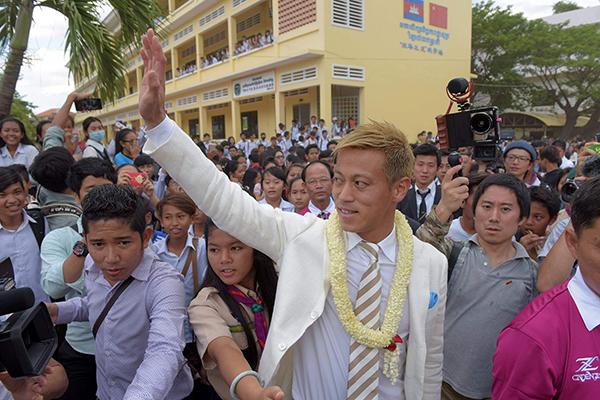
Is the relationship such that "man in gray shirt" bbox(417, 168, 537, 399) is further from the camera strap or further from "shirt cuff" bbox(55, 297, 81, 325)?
"shirt cuff" bbox(55, 297, 81, 325)


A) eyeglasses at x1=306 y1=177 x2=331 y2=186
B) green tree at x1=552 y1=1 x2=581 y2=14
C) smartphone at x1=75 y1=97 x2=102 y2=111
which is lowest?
eyeglasses at x1=306 y1=177 x2=331 y2=186

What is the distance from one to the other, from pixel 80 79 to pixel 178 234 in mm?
2995

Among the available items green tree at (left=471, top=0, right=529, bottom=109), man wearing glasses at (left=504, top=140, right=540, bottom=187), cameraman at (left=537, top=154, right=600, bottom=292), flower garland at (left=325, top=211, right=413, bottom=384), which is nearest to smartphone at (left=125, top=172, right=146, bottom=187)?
flower garland at (left=325, top=211, right=413, bottom=384)

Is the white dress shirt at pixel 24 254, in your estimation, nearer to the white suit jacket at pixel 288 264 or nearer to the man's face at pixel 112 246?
the man's face at pixel 112 246

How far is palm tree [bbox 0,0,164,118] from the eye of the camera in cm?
434

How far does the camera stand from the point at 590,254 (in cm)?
124

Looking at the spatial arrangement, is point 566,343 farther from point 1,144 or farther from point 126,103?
point 126,103

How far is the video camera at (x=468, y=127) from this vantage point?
208cm

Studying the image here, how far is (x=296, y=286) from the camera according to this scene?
1.46 metres

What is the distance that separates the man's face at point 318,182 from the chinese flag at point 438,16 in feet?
54.0

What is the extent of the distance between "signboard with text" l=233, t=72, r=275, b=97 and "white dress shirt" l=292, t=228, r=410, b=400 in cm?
1671

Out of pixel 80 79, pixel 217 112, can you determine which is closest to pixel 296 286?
pixel 80 79

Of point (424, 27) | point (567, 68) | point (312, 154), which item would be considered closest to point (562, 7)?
point (567, 68)

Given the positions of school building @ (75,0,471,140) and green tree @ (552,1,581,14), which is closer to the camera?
school building @ (75,0,471,140)
